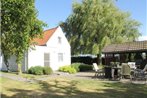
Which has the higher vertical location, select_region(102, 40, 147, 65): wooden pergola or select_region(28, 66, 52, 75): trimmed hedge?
select_region(102, 40, 147, 65): wooden pergola

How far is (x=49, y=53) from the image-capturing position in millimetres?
35219

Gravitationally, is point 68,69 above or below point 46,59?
below

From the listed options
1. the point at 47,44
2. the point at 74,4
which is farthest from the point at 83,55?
the point at 47,44

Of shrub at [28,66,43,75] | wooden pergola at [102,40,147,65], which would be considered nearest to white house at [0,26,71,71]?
shrub at [28,66,43,75]

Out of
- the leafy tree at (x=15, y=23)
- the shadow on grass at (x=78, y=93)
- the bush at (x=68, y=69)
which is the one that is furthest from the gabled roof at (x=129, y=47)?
the leafy tree at (x=15, y=23)

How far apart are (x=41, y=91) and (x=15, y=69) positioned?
20.3m

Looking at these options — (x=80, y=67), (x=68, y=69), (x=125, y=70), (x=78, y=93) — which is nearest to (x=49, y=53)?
(x=68, y=69)

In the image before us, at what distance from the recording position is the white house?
109ft

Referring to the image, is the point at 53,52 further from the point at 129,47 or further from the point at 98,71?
the point at 98,71

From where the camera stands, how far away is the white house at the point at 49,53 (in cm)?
3312

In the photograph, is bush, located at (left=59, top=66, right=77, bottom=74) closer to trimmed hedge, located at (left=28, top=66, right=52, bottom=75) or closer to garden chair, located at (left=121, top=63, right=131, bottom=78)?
trimmed hedge, located at (left=28, top=66, right=52, bottom=75)

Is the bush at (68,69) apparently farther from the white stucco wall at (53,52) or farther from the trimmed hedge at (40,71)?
the trimmed hedge at (40,71)

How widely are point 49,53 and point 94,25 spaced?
10960mm

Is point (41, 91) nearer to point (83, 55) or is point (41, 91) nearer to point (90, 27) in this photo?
point (90, 27)
